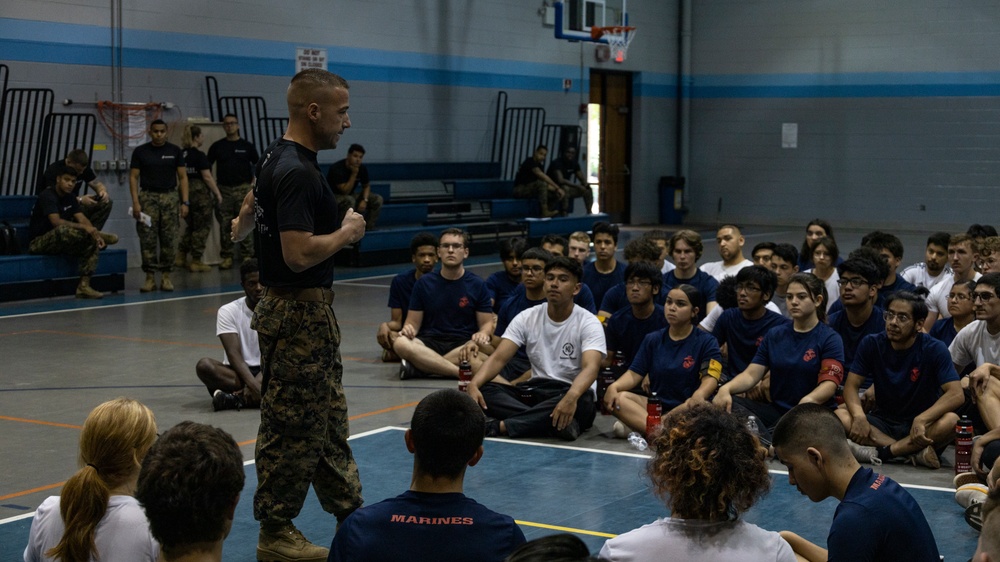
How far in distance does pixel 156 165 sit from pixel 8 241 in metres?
2.02

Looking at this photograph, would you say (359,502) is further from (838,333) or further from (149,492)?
(838,333)

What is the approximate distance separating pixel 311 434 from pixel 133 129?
1250cm

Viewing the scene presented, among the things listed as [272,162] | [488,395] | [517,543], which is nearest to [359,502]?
[272,162]

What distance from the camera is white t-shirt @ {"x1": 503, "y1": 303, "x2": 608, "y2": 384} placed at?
7.75 metres

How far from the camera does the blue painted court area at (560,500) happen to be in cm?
546

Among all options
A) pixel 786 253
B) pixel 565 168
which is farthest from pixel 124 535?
pixel 565 168

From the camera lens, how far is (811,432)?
365cm

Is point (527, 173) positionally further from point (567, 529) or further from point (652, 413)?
point (567, 529)

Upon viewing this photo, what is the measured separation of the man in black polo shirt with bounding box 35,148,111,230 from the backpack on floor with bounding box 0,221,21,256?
0.54 m

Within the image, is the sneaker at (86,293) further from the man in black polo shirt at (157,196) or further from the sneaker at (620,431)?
the sneaker at (620,431)

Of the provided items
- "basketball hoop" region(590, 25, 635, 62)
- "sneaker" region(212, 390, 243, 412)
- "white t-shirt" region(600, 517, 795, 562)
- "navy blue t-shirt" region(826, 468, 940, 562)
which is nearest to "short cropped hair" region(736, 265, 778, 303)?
"sneaker" region(212, 390, 243, 412)

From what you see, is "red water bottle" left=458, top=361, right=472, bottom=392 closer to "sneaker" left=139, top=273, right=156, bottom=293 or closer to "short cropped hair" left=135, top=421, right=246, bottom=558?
"short cropped hair" left=135, top=421, right=246, bottom=558

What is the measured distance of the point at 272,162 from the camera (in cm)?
454

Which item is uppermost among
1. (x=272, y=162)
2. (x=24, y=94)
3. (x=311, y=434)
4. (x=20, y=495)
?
(x=24, y=94)
